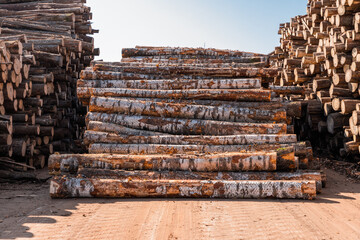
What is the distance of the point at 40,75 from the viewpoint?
10.8m

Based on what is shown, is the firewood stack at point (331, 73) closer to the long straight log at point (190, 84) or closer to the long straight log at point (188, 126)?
the long straight log at point (190, 84)

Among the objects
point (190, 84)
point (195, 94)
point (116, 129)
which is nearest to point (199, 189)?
point (116, 129)

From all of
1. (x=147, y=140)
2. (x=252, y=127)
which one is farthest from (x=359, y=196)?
(x=147, y=140)

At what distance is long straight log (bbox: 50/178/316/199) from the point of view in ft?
18.0

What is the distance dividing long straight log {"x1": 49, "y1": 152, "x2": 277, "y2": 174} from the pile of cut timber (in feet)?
0.05

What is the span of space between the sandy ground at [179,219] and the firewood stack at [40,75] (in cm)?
421

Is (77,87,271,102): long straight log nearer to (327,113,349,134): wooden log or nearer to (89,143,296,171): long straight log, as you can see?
(89,143,296,171): long straight log

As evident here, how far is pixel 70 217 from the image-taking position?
182 inches

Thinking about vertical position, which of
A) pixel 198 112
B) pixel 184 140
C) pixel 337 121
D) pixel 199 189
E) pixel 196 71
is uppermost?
pixel 196 71

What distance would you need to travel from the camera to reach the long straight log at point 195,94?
786 cm

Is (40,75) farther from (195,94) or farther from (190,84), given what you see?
(195,94)

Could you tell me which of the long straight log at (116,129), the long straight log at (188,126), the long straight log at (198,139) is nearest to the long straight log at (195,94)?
the long straight log at (188,126)

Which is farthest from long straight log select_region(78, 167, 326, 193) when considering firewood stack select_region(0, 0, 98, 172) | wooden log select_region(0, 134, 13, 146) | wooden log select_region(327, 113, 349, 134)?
wooden log select_region(327, 113, 349, 134)

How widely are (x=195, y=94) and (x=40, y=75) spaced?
549 centimetres
